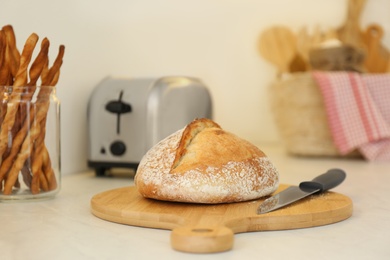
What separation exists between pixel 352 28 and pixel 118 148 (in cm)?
115

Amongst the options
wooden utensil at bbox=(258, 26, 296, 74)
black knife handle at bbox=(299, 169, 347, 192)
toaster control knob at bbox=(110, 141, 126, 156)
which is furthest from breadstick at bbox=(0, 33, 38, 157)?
wooden utensil at bbox=(258, 26, 296, 74)

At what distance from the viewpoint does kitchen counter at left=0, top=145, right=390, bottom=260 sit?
2.28 feet

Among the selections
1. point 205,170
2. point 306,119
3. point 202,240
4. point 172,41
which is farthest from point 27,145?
point 306,119

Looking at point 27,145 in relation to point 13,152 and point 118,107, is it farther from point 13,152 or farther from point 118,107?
point 118,107

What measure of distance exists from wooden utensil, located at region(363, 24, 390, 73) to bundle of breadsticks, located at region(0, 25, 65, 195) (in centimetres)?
135

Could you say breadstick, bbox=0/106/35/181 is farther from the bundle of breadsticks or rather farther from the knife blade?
the knife blade

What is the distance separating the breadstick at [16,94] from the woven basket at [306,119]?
958mm

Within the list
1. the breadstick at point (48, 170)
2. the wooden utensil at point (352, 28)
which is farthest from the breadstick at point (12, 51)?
the wooden utensil at point (352, 28)

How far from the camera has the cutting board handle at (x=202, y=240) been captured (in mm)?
674

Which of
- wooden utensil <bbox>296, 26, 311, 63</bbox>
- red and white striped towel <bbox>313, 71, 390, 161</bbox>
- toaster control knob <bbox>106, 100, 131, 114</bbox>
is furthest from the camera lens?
wooden utensil <bbox>296, 26, 311, 63</bbox>

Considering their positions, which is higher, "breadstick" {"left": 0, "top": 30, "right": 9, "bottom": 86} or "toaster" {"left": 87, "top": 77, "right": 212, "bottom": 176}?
"breadstick" {"left": 0, "top": 30, "right": 9, "bottom": 86}

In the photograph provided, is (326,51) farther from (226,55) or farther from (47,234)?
(47,234)

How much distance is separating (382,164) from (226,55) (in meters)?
0.64

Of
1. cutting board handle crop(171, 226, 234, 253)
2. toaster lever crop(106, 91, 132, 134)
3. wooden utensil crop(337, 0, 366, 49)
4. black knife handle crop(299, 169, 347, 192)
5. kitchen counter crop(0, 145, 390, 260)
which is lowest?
kitchen counter crop(0, 145, 390, 260)
